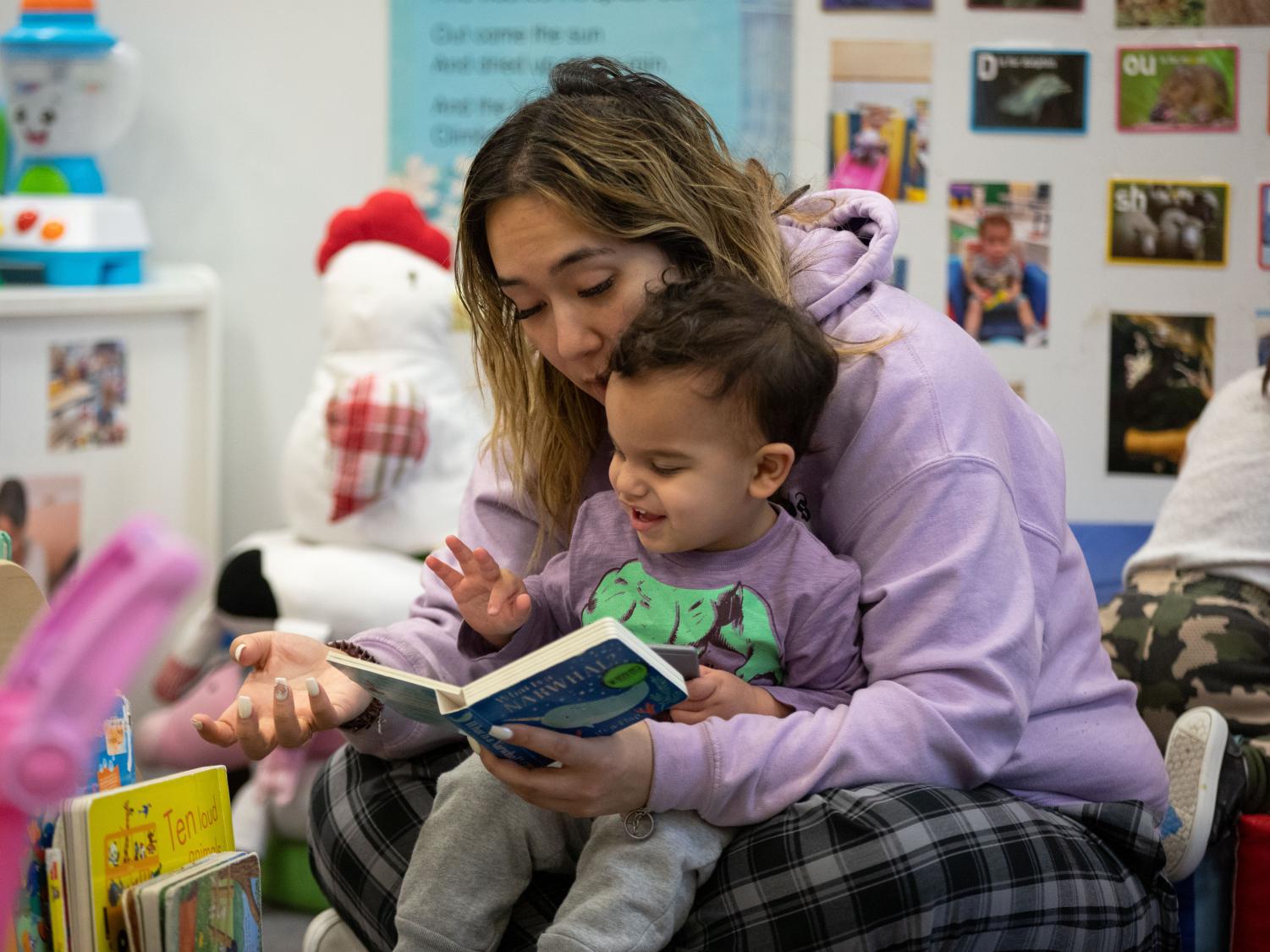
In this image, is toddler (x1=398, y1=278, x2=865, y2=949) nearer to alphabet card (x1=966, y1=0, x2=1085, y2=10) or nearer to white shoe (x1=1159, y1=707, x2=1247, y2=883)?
white shoe (x1=1159, y1=707, x2=1247, y2=883)

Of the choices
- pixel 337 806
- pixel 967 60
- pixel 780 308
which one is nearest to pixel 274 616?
pixel 337 806

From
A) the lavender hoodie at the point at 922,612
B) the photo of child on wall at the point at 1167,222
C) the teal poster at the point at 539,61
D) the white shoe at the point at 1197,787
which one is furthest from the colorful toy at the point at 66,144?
the white shoe at the point at 1197,787

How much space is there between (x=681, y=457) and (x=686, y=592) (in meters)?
0.11

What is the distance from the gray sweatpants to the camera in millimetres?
952

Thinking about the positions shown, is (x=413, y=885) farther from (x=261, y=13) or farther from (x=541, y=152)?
(x=261, y=13)

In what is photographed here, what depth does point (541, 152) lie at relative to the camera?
113 cm

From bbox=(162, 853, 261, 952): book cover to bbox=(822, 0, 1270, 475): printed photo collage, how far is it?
4.85ft

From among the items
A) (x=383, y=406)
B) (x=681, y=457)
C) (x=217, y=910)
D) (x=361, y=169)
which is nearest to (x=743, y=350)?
(x=681, y=457)

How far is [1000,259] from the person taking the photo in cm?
226

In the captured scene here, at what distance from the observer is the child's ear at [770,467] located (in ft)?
3.43

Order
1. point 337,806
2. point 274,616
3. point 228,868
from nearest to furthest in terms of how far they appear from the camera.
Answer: point 228,868, point 337,806, point 274,616

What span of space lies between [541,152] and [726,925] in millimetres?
592

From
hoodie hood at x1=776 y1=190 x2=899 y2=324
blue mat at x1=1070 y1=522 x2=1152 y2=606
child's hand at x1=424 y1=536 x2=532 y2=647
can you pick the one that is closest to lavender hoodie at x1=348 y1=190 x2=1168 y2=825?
hoodie hood at x1=776 y1=190 x2=899 y2=324

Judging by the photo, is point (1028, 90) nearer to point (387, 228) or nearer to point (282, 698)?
point (387, 228)
